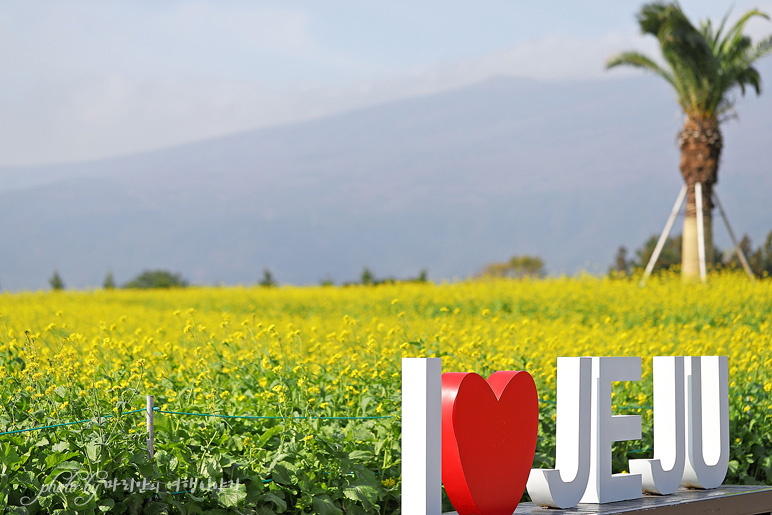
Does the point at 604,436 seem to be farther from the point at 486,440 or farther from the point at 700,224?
the point at 700,224

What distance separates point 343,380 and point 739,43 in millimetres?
15254

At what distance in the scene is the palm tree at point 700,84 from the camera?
16.7 meters

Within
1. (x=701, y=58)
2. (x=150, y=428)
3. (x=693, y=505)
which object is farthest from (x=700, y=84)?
(x=150, y=428)

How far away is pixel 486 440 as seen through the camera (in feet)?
12.8

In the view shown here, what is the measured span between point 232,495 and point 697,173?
15.1m

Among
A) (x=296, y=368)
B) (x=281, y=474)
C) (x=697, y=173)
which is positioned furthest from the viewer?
(x=697, y=173)

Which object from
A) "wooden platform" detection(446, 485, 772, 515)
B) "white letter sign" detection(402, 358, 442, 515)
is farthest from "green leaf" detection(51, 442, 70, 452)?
"wooden platform" detection(446, 485, 772, 515)

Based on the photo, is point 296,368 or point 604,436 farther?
point 296,368

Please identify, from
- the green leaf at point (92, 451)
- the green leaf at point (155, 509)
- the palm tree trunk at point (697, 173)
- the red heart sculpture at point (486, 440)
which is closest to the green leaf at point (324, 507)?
the red heart sculpture at point (486, 440)

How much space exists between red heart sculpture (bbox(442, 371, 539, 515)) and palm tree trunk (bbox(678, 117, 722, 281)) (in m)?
13.7

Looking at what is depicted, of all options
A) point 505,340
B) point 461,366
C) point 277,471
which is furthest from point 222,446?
point 505,340

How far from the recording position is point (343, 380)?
5293 mm

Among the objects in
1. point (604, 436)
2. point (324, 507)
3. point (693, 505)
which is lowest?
point (693, 505)

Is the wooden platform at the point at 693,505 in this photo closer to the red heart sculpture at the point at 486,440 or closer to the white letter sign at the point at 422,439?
the red heart sculpture at the point at 486,440
